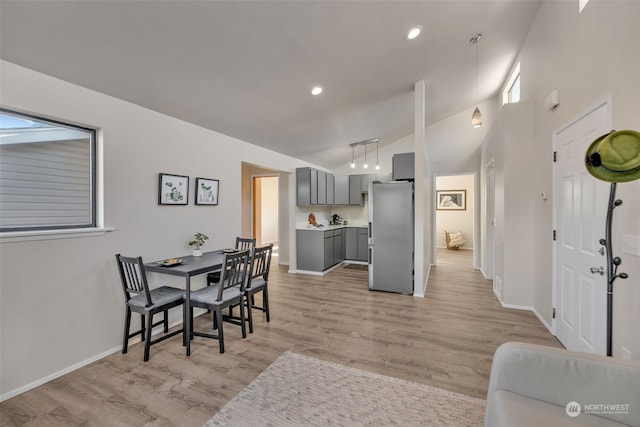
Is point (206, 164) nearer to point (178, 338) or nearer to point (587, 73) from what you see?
point (178, 338)

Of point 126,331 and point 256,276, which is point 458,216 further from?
point 126,331

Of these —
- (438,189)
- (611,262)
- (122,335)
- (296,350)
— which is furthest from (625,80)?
(438,189)

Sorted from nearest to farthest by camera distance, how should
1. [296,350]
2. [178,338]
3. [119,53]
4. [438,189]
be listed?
[119,53], [296,350], [178,338], [438,189]

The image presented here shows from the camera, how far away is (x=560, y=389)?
1.21 meters

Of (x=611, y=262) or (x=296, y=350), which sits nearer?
(x=611, y=262)

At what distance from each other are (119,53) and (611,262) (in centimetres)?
361

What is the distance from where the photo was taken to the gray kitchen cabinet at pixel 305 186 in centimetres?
568

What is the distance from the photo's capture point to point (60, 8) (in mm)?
1670

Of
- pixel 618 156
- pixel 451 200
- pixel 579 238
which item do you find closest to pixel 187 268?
pixel 618 156

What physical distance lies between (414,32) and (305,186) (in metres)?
3.42

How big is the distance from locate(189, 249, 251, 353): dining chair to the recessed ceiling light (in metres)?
2.90

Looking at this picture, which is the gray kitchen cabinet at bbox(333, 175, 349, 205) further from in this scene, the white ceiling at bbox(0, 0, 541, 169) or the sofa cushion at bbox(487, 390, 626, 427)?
the sofa cushion at bbox(487, 390, 626, 427)

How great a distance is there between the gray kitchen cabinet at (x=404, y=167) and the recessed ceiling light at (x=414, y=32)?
1.92 m

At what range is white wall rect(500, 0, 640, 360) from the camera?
1675mm
